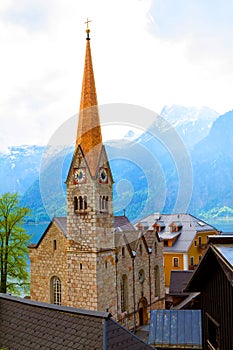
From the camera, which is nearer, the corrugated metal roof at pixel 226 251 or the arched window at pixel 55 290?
the corrugated metal roof at pixel 226 251

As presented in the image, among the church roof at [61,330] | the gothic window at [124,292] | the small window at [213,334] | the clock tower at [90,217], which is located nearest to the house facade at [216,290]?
the small window at [213,334]

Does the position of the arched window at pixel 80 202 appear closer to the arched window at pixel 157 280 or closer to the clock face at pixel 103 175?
the clock face at pixel 103 175

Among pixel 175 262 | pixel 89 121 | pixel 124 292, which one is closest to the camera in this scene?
pixel 89 121

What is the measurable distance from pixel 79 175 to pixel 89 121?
4.09 meters

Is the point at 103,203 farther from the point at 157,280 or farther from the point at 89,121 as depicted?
the point at 157,280

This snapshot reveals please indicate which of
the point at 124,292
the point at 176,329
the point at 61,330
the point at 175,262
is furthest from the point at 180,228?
the point at 61,330

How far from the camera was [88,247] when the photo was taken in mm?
27438

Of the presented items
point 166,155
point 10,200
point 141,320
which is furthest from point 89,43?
point 141,320

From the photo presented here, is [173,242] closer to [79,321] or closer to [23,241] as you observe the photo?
[23,241]

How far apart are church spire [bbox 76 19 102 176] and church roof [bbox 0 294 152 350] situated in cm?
1732

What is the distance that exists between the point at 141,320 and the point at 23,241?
12077 mm

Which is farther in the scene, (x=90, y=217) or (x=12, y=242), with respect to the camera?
(x=12, y=242)

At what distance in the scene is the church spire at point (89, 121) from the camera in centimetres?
2836

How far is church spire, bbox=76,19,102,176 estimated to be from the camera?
93.0 feet
